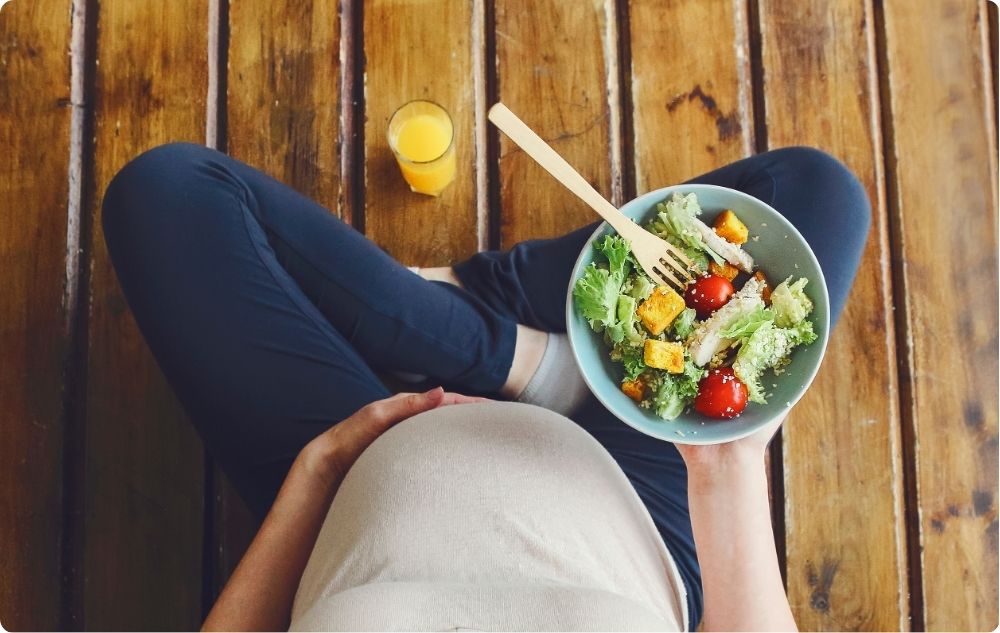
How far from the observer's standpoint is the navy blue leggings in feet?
2.98

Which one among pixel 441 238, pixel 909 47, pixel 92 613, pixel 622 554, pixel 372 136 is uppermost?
pixel 909 47

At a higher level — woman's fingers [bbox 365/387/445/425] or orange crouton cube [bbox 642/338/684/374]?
orange crouton cube [bbox 642/338/684/374]

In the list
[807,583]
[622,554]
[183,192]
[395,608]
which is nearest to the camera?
[395,608]

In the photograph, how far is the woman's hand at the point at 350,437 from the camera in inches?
33.6

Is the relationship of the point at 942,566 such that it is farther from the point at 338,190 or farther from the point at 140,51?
the point at 140,51

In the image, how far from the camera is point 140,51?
3.99 ft

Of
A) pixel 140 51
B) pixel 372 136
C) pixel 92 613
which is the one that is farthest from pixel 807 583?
pixel 140 51

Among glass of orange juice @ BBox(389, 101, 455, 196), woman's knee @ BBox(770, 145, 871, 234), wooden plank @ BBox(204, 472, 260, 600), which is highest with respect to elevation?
glass of orange juice @ BBox(389, 101, 455, 196)

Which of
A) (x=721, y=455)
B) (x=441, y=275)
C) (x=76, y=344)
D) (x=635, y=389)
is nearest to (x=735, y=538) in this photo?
(x=721, y=455)

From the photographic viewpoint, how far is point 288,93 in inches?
47.5

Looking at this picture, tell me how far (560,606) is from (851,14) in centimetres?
109

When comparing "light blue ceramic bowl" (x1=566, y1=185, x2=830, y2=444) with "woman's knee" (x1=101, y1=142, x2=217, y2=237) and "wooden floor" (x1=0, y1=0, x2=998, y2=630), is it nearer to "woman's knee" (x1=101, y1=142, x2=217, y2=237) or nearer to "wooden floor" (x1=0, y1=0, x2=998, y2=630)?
"wooden floor" (x1=0, y1=0, x2=998, y2=630)

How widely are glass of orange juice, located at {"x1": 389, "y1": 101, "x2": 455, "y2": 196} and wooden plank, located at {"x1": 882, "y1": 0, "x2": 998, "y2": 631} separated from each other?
0.71 m

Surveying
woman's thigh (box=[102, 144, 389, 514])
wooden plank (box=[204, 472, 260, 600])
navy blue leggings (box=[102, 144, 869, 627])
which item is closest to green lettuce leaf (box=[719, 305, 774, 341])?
navy blue leggings (box=[102, 144, 869, 627])
